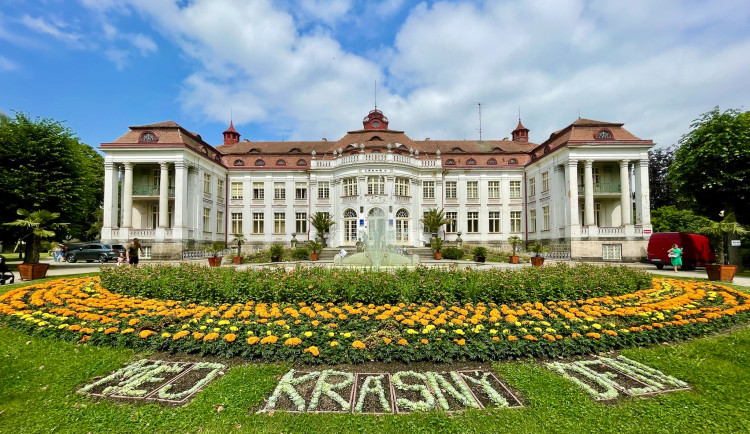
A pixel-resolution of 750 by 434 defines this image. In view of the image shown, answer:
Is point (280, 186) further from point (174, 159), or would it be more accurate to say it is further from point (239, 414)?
point (239, 414)

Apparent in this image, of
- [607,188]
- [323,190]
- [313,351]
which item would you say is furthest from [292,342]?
[607,188]

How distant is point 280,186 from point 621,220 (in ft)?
103

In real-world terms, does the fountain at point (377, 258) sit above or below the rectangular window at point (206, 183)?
below

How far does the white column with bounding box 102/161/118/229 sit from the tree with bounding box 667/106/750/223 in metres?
40.8

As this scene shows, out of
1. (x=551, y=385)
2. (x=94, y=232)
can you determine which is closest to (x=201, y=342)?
(x=551, y=385)

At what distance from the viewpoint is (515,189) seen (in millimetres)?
37500

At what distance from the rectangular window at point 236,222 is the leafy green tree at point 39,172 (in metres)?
16.1

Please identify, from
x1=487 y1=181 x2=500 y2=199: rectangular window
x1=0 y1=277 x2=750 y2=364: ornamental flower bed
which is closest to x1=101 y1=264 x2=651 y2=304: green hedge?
Answer: x1=0 y1=277 x2=750 y2=364: ornamental flower bed

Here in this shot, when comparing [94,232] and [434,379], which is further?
[94,232]

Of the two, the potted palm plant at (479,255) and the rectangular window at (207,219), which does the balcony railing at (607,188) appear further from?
the rectangular window at (207,219)

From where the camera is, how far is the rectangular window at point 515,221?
37.4m

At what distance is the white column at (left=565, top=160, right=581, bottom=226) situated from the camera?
2884 cm

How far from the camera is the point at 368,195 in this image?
32.9m

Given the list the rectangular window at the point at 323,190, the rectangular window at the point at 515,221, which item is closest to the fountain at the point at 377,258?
the rectangular window at the point at 323,190
